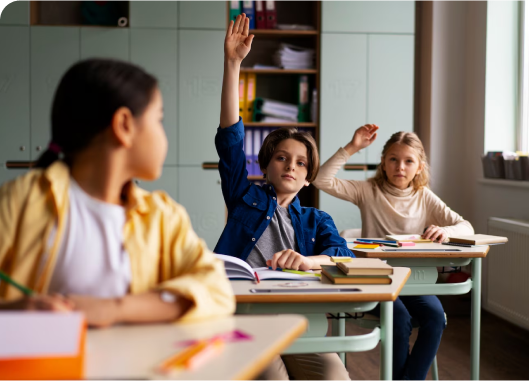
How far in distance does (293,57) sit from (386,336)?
3234 millimetres

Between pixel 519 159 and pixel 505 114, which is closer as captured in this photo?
pixel 519 159

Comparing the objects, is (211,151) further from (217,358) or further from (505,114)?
(217,358)

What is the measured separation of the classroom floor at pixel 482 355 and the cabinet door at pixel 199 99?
1736 mm

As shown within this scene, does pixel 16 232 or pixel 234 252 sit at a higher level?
pixel 16 232

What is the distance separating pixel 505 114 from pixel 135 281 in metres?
3.86

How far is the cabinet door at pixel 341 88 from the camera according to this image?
4.48m

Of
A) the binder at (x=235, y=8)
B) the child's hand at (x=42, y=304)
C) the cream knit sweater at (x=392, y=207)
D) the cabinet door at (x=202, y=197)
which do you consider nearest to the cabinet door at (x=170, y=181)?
the cabinet door at (x=202, y=197)

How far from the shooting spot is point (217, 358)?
0.84 meters

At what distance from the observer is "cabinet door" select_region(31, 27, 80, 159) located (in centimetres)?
432

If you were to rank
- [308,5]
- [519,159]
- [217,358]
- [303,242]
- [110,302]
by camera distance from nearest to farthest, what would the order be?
1. [217,358]
2. [110,302]
3. [303,242]
4. [519,159]
5. [308,5]

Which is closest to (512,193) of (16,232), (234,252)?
(234,252)

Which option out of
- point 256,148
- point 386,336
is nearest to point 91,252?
point 386,336

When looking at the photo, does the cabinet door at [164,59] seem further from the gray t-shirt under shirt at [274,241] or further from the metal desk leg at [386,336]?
the metal desk leg at [386,336]

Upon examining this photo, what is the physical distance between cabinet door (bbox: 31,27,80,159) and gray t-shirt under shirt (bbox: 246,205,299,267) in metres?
2.79
